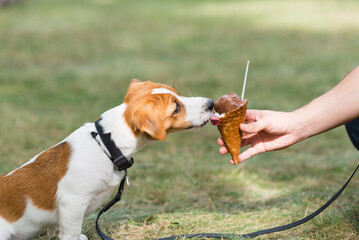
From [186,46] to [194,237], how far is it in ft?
28.5

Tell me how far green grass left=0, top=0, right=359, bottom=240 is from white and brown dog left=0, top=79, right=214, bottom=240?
523mm

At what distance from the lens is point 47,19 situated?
43.6 ft

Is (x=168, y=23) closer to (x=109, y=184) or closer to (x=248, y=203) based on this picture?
(x=248, y=203)

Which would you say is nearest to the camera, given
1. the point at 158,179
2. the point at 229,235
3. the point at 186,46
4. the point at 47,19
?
the point at 229,235

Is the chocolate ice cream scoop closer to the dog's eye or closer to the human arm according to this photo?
the human arm

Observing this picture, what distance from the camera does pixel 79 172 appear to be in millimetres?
2869

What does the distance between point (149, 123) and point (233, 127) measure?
0.64m

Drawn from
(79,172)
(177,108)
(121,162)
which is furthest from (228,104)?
(79,172)

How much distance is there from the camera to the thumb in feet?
9.90

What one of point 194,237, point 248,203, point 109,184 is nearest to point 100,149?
point 109,184

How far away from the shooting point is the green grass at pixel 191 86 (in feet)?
12.5

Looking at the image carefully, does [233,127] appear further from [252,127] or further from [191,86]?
[191,86]

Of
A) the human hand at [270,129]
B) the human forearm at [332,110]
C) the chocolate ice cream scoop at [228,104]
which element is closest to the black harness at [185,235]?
the human forearm at [332,110]

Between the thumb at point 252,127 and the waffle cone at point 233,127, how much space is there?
0.06m
